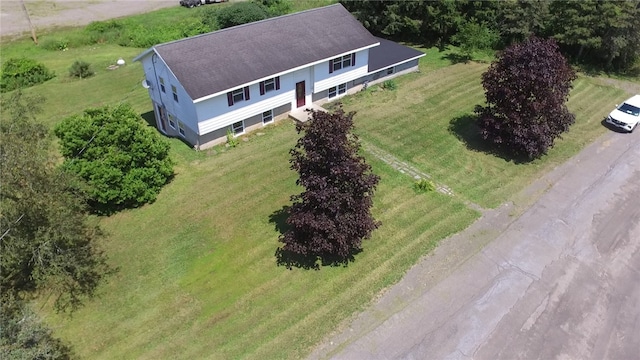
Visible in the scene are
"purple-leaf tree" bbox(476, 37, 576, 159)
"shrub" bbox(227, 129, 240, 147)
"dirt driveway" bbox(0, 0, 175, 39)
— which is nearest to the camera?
"purple-leaf tree" bbox(476, 37, 576, 159)

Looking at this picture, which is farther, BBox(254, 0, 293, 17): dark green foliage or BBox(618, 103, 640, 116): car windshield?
BBox(254, 0, 293, 17): dark green foliage

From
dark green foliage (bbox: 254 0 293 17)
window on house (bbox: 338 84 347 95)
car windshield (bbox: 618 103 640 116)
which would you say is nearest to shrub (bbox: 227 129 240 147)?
window on house (bbox: 338 84 347 95)

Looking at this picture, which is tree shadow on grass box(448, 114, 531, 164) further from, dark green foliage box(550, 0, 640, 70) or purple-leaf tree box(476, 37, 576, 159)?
dark green foliage box(550, 0, 640, 70)

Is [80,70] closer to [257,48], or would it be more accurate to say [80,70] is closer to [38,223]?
[257,48]

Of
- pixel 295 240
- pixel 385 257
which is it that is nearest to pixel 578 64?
pixel 385 257

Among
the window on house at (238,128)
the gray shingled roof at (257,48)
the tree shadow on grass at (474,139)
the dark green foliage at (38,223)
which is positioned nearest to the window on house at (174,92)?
the gray shingled roof at (257,48)

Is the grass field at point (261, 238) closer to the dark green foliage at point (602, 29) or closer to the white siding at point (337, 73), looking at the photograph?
the white siding at point (337, 73)
